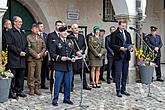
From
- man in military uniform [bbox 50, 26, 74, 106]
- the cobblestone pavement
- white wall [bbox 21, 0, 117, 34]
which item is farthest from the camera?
white wall [bbox 21, 0, 117, 34]

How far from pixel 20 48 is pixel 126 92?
2.88 metres

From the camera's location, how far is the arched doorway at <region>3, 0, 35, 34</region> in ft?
38.2

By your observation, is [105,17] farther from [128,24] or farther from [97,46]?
[97,46]

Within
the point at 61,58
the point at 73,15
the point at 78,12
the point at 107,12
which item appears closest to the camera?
the point at 61,58

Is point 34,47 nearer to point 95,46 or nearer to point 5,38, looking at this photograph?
point 5,38

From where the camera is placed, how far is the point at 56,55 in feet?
23.3

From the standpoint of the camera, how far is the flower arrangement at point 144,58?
34.9 feet

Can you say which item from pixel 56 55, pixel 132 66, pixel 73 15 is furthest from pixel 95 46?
pixel 73 15

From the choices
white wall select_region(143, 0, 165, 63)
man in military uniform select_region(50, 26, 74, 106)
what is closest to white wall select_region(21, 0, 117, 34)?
white wall select_region(143, 0, 165, 63)

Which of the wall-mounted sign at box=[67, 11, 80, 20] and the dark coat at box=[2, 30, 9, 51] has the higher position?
the wall-mounted sign at box=[67, 11, 80, 20]

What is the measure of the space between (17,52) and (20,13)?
450 cm

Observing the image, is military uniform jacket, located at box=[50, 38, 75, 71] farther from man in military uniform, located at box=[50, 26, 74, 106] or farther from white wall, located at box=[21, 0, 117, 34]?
white wall, located at box=[21, 0, 117, 34]

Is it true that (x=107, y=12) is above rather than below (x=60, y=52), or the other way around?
above

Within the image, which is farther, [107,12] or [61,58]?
[107,12]
